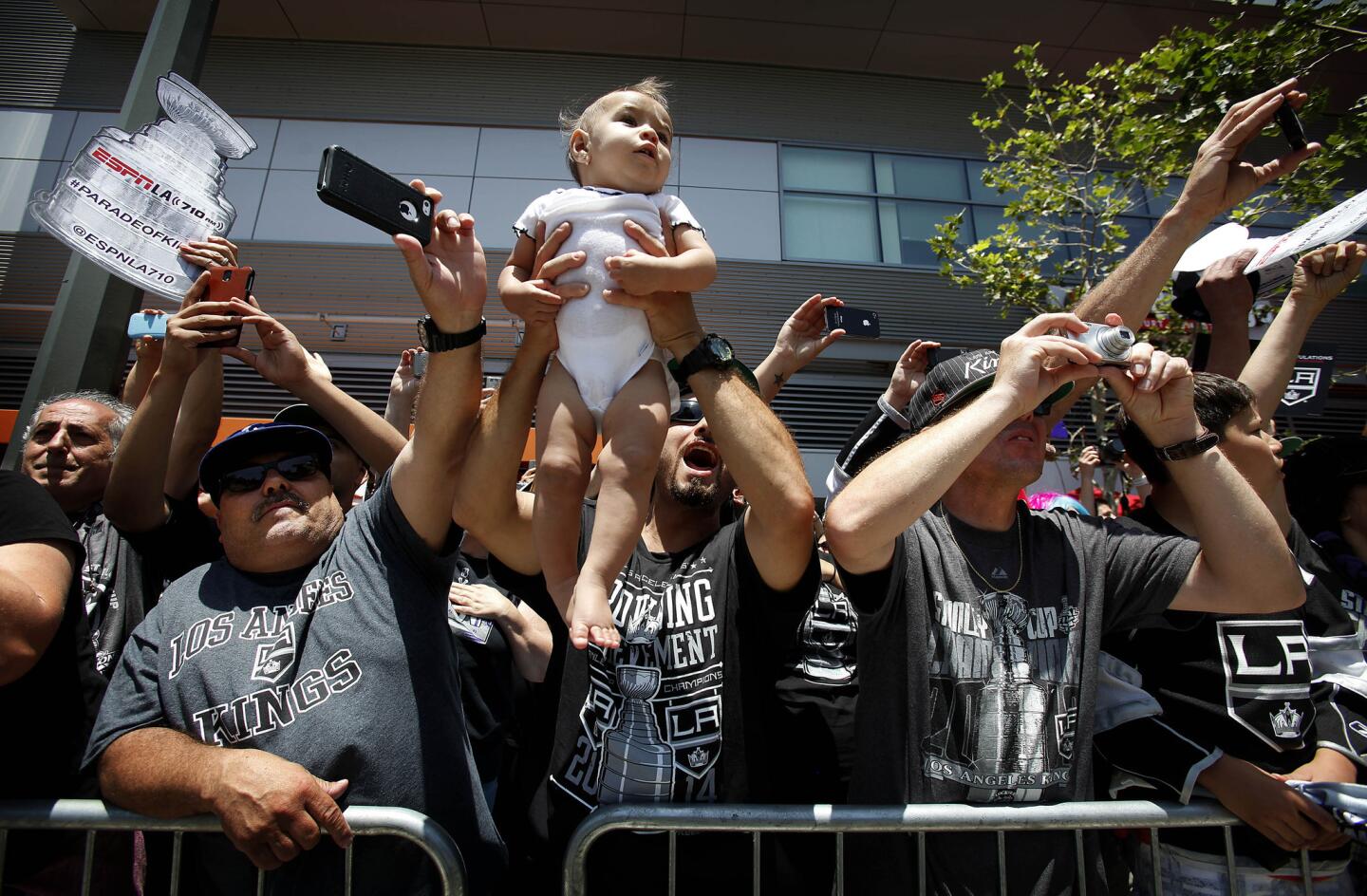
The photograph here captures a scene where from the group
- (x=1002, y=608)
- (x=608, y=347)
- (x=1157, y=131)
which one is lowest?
(x=1002, y=608)

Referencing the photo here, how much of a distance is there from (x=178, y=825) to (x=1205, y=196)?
11.2 feet

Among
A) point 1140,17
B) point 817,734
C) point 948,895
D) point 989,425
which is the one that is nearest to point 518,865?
point 817,734

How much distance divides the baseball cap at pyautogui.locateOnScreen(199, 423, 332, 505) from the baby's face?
1179 mm

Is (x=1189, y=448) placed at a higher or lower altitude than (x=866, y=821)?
higher

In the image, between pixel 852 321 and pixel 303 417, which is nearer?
pixel 852 321

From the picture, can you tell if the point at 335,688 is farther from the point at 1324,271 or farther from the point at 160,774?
the point at 1324,271

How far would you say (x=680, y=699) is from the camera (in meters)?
2.05

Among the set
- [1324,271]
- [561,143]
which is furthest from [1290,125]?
[561,143]

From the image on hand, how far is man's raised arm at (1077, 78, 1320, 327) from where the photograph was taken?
8.28ft

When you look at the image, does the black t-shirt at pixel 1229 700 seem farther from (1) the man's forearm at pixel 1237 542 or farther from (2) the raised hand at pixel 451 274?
(2) the raised hand at pixel 451 274

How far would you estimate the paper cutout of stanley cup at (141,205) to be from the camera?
107 inches

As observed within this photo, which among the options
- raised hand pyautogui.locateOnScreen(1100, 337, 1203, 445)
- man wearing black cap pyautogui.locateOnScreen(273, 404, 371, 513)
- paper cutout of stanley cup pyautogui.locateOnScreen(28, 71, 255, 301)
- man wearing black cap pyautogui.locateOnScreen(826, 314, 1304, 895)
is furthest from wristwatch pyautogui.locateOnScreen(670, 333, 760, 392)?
paper cutout of stanley cup pyautogui.locateOnScreen(28, 71, 255, 301)

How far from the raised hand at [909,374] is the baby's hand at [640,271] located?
1.40m

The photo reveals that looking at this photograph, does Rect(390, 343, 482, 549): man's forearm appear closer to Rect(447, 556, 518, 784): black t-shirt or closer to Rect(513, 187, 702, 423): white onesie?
Rect(513, 187, 702, 423): white onesie
